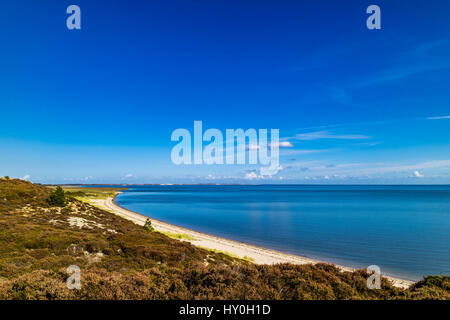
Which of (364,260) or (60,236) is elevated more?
(60,236)

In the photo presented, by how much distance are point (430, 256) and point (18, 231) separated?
35.3m

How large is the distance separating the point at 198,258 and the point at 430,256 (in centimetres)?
2307

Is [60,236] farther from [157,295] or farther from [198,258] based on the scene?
[157,295]

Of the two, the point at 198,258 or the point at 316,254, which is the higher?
the point at 198,258
